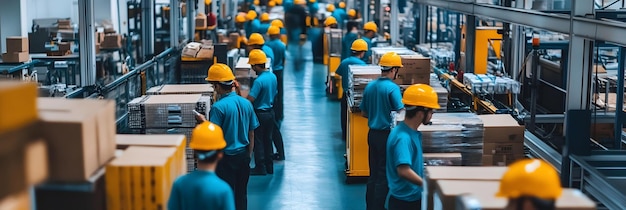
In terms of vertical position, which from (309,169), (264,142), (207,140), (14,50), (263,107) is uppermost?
(14,50)

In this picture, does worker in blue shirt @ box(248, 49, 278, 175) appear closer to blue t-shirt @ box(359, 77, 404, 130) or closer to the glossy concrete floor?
the glossy concrete floor

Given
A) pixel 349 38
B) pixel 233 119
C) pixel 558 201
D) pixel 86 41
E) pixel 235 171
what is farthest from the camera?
pixel 349 38

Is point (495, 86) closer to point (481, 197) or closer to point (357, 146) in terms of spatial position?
point (357, 146)

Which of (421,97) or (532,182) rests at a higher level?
(421,97)

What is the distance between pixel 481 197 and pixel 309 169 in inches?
267

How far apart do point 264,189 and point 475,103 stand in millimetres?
2863

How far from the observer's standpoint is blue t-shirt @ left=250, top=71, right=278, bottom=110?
385 inches

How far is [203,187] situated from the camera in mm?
4617

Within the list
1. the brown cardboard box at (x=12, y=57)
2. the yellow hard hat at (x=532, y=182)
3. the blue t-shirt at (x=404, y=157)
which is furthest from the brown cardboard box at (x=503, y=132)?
the brown cardboard box at (x=12, y=57)

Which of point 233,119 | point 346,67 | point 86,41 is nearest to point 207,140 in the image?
point 233,119

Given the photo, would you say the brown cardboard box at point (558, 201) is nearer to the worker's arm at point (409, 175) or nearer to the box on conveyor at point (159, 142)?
the worker's arm at point (409, 175)

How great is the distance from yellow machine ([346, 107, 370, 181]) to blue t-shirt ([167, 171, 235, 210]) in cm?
484

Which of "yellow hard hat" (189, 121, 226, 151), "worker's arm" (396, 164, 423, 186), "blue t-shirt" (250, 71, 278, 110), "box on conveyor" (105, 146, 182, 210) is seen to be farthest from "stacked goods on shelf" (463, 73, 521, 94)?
"box on conveyor" (105, 146, 182, 210)

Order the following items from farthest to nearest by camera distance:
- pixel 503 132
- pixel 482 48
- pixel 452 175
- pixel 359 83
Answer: pixel 482 48, pixel 359 83, pixel 503 132, pixel 452 175
